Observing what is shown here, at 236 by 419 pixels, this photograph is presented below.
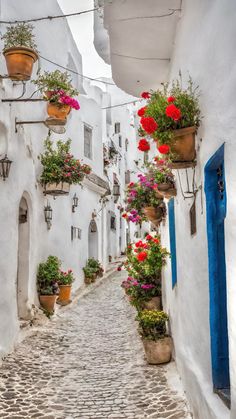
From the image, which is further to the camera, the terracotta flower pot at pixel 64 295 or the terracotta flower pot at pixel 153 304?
the terracotta flower pot at pixel 64 295

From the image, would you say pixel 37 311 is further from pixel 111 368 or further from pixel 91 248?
pixel 91 248

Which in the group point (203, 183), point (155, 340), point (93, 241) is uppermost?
point (203, 183)

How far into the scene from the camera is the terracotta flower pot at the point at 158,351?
22.2ft

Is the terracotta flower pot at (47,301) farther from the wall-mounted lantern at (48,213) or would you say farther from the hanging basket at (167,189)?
the hanging basket at (167,189)

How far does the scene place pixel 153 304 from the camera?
8.84 m

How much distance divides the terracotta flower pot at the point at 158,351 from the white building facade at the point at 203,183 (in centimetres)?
33

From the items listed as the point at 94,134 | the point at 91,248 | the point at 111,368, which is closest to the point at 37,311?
the point at 111,368

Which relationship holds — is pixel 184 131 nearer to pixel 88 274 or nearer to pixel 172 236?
pixel 172 236

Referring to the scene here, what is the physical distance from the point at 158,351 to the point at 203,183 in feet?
11.5

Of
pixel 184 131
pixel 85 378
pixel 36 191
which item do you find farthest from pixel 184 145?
pixel 36 191

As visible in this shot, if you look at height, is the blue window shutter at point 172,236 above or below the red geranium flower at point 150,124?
below

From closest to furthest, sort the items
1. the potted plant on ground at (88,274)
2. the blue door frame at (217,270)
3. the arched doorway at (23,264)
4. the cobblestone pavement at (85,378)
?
the blue door frame at (217,270), the cobblestone pavement at (85,378), the arched doorway at (23,264), the potted plant on ground at (88,274)

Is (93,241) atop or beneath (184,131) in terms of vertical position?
beneath

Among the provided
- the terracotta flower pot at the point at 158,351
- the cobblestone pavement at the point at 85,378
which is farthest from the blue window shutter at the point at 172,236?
the cobblestone pavement at the point at 85,378
